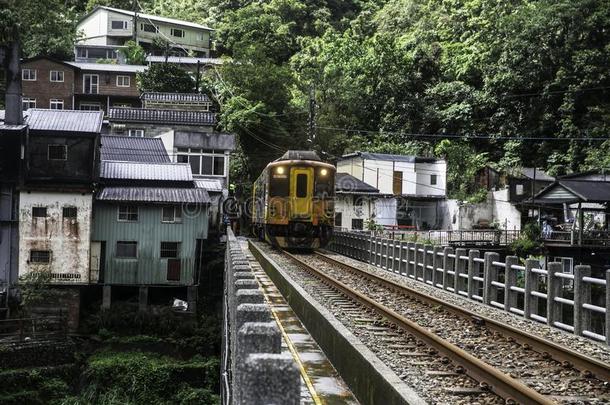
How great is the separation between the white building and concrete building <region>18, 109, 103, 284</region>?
20.1 meters

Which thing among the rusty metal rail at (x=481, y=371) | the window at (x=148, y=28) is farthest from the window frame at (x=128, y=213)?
the window at (x=148, y=28)

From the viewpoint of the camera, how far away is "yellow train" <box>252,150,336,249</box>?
21859 mm

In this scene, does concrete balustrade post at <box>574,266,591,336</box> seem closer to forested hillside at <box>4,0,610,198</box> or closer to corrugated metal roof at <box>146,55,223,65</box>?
forested hillside at <box>4,0,610,198</box>

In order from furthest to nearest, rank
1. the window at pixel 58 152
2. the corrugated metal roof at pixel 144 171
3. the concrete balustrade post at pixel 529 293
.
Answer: the corrugated metal roof at pixel 144 171 < the window at pixel 58 152 < the concrete balustrade post at pixel 529 293

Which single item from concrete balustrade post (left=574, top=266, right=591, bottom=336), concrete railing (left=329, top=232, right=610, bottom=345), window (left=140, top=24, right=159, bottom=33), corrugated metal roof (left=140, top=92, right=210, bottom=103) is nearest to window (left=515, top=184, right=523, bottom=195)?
concrete railing (left=329, top=232, right=610, bottom=345)

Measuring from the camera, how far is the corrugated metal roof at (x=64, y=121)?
25.8 m

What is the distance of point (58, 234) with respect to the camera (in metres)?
25.2

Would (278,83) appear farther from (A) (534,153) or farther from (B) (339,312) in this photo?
(B) (339,312)

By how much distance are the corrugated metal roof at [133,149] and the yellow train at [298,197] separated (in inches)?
418

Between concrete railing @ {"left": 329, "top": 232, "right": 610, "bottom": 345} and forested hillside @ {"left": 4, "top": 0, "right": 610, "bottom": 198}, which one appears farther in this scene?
forested hillside @ {"left": 4, "top": 0, "right": 610, "bottom": 198}

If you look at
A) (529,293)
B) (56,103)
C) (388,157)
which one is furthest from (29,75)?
(529,293)

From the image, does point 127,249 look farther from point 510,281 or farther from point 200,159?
point 510,281

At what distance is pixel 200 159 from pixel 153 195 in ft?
29.0

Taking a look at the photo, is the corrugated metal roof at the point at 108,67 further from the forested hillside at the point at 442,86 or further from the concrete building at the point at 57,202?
the concrete building at the point at 57,202
